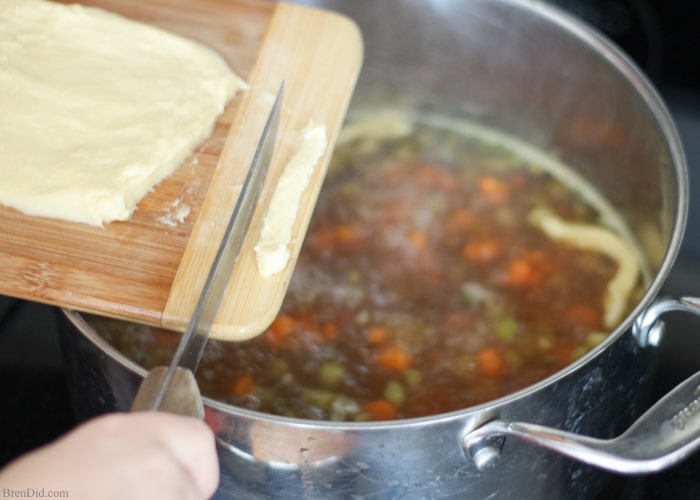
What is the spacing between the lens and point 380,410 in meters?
1.26

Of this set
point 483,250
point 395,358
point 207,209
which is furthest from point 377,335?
point 207,209

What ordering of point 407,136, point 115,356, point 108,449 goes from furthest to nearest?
1. point 407,136
2. point 115,356
3. point 108,449

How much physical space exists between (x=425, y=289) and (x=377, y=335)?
0.15m

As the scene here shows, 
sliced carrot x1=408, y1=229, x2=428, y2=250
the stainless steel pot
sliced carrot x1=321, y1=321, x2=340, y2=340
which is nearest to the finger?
the stainless steel pot

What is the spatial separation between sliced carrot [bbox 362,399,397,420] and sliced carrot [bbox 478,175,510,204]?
22.4 inches

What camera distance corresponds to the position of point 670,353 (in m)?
1.47

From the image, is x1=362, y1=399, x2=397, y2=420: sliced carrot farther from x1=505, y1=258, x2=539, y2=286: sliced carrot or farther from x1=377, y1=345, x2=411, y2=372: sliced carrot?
x1=505, y1=258, x2=539, y2=286: sliced carrot

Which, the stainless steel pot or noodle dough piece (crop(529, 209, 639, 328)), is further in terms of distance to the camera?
noodle dough piece (crop(529, 209, 639, 328))

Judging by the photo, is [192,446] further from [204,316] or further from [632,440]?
[632,440]

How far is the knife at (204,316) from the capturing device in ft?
2.63

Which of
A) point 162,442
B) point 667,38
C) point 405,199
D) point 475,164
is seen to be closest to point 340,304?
point 405,199

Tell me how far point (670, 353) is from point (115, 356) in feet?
3.16

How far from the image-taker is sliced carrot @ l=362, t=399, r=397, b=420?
1.26m

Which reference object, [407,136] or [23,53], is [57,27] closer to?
[23,53]
